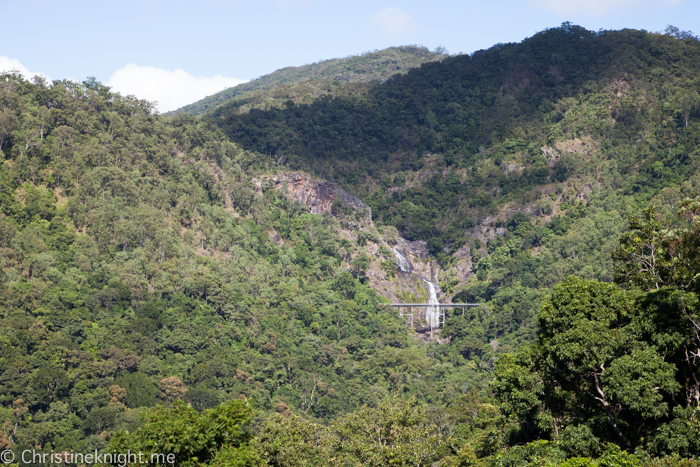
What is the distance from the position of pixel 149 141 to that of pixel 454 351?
48375 millimetres

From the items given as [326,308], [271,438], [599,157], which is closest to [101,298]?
[326,308]

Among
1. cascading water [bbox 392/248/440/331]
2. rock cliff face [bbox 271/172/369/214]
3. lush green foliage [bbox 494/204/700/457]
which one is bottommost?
cascading water [bbox 392/248/440/331]

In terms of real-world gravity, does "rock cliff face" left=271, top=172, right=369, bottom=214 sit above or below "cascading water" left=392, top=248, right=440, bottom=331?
above

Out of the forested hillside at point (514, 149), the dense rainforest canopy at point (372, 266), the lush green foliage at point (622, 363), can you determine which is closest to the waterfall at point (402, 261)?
the dense rainforest canopy at point (372, 266)

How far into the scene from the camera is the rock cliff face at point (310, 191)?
353ft

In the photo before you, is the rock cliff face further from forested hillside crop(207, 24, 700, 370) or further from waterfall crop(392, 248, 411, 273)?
waterfall crop(392, 248, 411, 273)

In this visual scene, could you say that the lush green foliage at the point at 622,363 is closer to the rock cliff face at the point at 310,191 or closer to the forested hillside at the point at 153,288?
the forested hillside at the point at 153,288

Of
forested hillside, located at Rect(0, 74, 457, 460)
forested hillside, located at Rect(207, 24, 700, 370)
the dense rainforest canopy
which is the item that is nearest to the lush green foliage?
the dense rainforest canopy

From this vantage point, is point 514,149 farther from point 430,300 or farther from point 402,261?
point 430,300

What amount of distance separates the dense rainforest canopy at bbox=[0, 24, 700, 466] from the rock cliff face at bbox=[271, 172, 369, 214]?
1.95 metres

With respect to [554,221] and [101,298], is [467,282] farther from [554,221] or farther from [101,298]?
Result: [101,298]

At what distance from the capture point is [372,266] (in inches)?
4045

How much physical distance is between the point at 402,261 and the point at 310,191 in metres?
18.3

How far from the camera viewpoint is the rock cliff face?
107688mm
